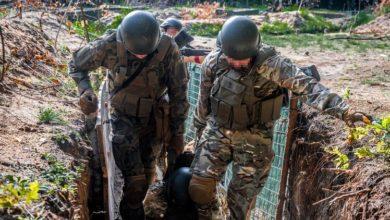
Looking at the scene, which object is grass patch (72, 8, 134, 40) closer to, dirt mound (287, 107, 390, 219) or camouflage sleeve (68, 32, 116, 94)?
camouflage sleeve (68, 32, 116, 94)

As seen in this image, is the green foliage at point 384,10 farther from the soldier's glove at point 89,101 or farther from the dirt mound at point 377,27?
the soldier's glove at point 89,101

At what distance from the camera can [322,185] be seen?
494 cm

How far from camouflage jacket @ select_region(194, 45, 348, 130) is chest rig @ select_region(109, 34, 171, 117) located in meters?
0.44

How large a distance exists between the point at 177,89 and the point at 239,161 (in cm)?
92

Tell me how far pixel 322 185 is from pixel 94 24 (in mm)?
9732

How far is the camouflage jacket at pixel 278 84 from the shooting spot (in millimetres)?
4035

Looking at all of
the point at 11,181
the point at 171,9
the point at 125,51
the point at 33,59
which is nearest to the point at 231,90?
the point at 125,51

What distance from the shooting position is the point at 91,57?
16.4 feet

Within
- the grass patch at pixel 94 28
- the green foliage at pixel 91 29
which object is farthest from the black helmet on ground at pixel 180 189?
the green foliage at pixel 91 29

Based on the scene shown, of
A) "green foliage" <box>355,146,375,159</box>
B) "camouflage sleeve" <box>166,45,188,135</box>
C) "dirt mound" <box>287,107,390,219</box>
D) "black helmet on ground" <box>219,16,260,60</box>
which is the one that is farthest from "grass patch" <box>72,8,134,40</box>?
"green foliage" <box>355,146,375,159</box>

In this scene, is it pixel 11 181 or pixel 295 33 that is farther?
pixel 295 33

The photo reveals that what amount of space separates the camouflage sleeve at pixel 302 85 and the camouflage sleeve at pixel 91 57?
143cm

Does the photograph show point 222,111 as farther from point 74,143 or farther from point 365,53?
point 365,53

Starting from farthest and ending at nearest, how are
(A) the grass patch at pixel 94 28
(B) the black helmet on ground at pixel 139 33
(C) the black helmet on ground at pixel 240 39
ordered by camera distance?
(A) the grass patch at pixel 94 28 < (B) the black helmet on ground at pixel 139 33 < (C) the black helmet on ground at pixel 240 39
